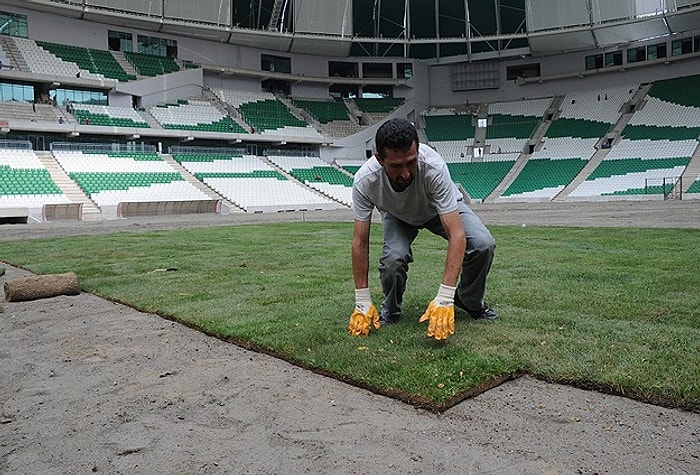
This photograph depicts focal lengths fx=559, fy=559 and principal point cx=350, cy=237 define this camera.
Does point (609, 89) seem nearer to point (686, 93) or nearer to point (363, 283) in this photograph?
point (686, 93)

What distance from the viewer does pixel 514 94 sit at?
53.4 metres

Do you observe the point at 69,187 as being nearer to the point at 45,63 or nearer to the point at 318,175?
the point at 45,63

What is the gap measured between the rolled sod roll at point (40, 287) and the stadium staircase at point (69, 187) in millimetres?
23325

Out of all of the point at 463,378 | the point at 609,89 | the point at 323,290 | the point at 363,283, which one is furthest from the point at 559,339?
the point at 609,89

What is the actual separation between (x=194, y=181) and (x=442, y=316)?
109 feet

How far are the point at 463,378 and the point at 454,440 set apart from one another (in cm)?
61

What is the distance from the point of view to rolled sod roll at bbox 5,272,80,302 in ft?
19.6

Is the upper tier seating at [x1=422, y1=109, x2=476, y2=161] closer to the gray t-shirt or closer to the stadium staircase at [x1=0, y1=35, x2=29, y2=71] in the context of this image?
the stadium staircase at [x1=0, y1=35, x2=29, y2=71]

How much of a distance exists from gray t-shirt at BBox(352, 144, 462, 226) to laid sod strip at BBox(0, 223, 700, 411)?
0.85 metres

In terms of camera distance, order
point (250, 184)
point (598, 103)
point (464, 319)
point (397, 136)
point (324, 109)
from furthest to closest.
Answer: point (324, 109), point (598, 103), point (250, 184), point (464, 319), point (397, 136)

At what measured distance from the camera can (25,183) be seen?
28.3 metres

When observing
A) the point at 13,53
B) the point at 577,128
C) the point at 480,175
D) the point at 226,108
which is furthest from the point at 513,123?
the point at 13,53

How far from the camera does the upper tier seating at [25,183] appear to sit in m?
26.9

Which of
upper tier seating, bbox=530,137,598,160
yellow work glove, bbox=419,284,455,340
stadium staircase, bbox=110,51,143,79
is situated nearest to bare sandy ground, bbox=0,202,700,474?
yellow work glove, bbox=419,284,455,340
